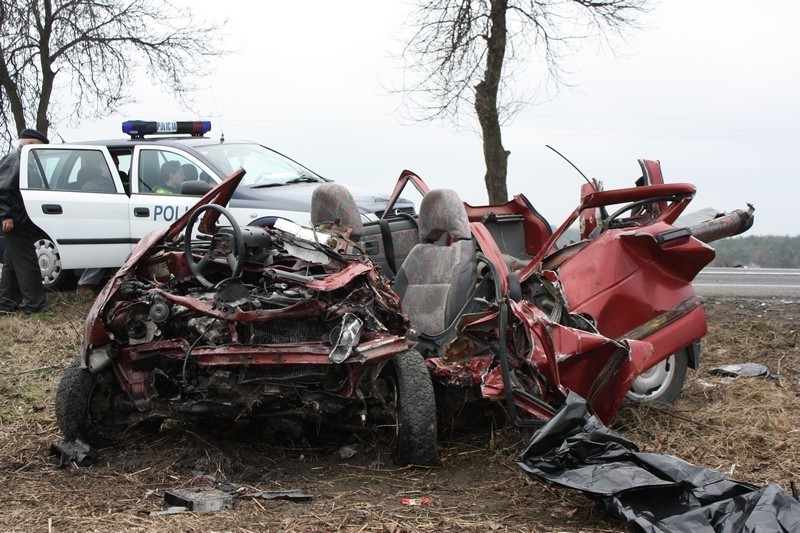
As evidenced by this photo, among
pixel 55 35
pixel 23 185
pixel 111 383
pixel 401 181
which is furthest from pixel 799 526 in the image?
pixel 55 35

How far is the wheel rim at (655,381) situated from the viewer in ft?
20.0

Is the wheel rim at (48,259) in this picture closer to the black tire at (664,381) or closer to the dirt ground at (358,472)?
the dirt ground at (358,472)

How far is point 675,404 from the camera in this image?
623cm

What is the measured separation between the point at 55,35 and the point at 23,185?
4.88 m

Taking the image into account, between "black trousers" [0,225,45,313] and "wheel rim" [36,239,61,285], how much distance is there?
0.69 ft

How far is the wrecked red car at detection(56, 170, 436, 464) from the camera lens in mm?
4812

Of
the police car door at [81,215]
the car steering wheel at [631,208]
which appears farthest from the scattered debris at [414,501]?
the police car door at [81,215]

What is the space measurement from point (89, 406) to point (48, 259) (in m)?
5.39

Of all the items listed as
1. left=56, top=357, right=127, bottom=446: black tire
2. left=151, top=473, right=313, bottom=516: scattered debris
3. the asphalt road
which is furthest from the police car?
the asphalt road

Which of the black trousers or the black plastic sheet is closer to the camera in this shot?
the black plastic sheet

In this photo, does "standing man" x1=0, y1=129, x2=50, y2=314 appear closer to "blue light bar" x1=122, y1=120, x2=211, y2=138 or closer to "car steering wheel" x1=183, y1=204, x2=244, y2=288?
"blue light bar" x1=122, y1=120, x2=211, y2=138

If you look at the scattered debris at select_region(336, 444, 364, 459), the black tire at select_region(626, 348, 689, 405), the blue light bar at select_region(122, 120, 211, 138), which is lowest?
the scattered debris at select_region(336, 444, 364, 459)

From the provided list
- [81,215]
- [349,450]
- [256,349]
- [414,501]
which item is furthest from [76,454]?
[81,215]

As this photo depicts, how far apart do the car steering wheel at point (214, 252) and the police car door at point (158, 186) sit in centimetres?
386
